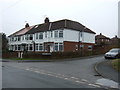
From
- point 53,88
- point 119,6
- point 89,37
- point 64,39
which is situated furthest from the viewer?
point 89,37

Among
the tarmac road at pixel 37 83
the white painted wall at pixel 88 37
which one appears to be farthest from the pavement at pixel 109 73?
the white painted wall at pixel 88 37

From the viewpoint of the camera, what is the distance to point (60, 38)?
35125 mm

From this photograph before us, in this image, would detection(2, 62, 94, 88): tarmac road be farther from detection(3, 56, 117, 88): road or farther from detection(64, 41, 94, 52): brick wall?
detection(64, 41, 94, 52): brick wall

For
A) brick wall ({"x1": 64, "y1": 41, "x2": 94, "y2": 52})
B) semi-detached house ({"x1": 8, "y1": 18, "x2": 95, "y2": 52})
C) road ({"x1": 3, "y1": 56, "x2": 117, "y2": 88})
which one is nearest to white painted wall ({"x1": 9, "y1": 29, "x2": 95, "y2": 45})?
semi-detached house ({"x1": 8, "y1": 18, "x2": 95, "y2": 52})

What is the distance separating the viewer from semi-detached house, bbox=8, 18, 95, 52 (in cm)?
3522

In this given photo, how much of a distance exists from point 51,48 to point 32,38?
8.83 m

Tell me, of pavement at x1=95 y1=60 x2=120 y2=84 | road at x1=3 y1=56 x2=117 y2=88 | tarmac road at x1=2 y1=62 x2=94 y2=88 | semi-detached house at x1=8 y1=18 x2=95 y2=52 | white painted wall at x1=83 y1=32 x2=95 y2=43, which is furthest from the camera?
white painted wall at x1=83 y1=32 x2=95 y2=43

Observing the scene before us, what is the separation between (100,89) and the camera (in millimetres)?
7613

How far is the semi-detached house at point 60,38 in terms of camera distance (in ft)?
116

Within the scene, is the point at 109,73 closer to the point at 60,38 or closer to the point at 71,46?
the point at 60,38

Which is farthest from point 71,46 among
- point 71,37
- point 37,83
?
point 37,83

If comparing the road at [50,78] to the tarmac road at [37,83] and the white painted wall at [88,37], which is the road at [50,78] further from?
the white painted wall at [88,37]

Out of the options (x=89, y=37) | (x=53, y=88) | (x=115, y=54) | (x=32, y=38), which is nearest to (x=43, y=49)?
(x=32, y=38)

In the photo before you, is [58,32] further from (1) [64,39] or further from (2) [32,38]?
(2) [32,38]
